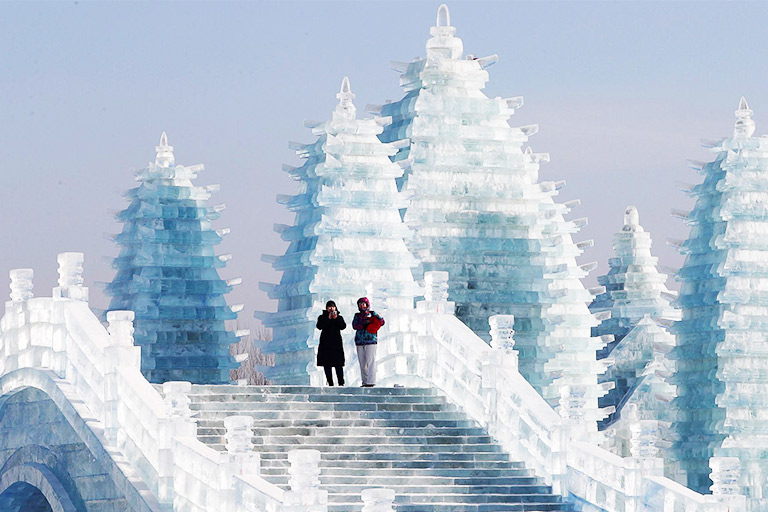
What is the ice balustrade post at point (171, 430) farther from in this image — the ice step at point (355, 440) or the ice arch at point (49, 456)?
the ice step at point (355, 440)

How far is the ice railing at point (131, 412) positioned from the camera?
94.4 feet

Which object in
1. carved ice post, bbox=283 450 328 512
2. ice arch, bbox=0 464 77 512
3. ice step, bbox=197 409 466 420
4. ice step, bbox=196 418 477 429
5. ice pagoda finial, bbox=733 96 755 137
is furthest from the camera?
ice pagoda finial, bbox=733 96 755 137

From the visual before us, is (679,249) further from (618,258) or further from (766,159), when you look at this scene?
(618,258)

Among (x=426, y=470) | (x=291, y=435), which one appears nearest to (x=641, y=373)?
(x=291, y=435)

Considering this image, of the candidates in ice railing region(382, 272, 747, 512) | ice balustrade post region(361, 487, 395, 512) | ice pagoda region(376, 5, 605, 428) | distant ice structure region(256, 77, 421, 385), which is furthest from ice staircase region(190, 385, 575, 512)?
ice pagoda region(376, 5, 605, 428)

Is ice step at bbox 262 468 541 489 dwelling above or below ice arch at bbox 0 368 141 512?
below

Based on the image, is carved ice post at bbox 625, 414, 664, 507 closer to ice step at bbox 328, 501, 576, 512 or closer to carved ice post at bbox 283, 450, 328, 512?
ice step at bbox 328, 501, 576, 512

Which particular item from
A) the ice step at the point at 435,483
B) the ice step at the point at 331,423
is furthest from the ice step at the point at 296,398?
the ice step at the point at 435,483

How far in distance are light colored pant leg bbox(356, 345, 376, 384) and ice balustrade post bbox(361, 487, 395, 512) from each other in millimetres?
9494

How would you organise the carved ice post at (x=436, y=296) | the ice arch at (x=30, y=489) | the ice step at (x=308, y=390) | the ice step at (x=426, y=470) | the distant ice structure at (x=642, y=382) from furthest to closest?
the distant ice structure at (x=642, y=382) → the carved ice post at (x=436, y=296) → the ice arch at (x=30, y=489) → the ice step at (x=308, y=390) → the ice step at (x=426, y=470)

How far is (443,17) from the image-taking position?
178ft

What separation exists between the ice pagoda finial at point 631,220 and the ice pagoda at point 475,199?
17.1 meters

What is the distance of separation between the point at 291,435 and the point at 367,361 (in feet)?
11.4

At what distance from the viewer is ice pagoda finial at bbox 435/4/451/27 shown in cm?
5409
